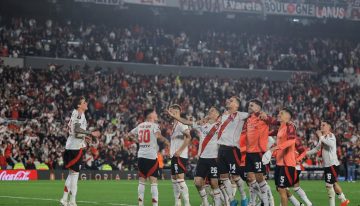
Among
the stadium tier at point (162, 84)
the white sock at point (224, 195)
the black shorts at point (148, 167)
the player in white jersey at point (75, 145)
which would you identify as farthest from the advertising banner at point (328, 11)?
the black shorts at point (148, 167)

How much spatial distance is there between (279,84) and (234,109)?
41.0 m

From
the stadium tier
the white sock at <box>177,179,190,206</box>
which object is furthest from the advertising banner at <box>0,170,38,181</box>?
the white sock at <box>177,179,190,206</box>

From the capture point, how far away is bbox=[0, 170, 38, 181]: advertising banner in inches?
1456

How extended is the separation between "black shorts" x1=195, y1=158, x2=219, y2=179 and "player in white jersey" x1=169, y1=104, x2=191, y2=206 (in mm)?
700

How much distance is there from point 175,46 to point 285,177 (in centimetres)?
4107

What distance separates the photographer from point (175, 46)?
195 feet

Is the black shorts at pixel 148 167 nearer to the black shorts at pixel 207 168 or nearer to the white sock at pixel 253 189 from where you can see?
the black shorts at pixel 207 168

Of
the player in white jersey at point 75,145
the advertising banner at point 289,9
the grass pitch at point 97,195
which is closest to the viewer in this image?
the player in white jersey at point 75,145

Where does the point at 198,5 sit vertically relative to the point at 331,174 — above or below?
above

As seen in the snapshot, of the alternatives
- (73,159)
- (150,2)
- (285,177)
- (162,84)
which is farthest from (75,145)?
(150,2)

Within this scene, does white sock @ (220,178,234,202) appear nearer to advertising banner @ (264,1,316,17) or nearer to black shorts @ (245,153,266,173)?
black shorts @ (245,153,266,173)

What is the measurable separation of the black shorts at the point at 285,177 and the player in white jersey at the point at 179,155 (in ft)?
8.32

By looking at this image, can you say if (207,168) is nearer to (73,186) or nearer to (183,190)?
(183,190)

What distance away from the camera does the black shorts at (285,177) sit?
1894 centimetres
